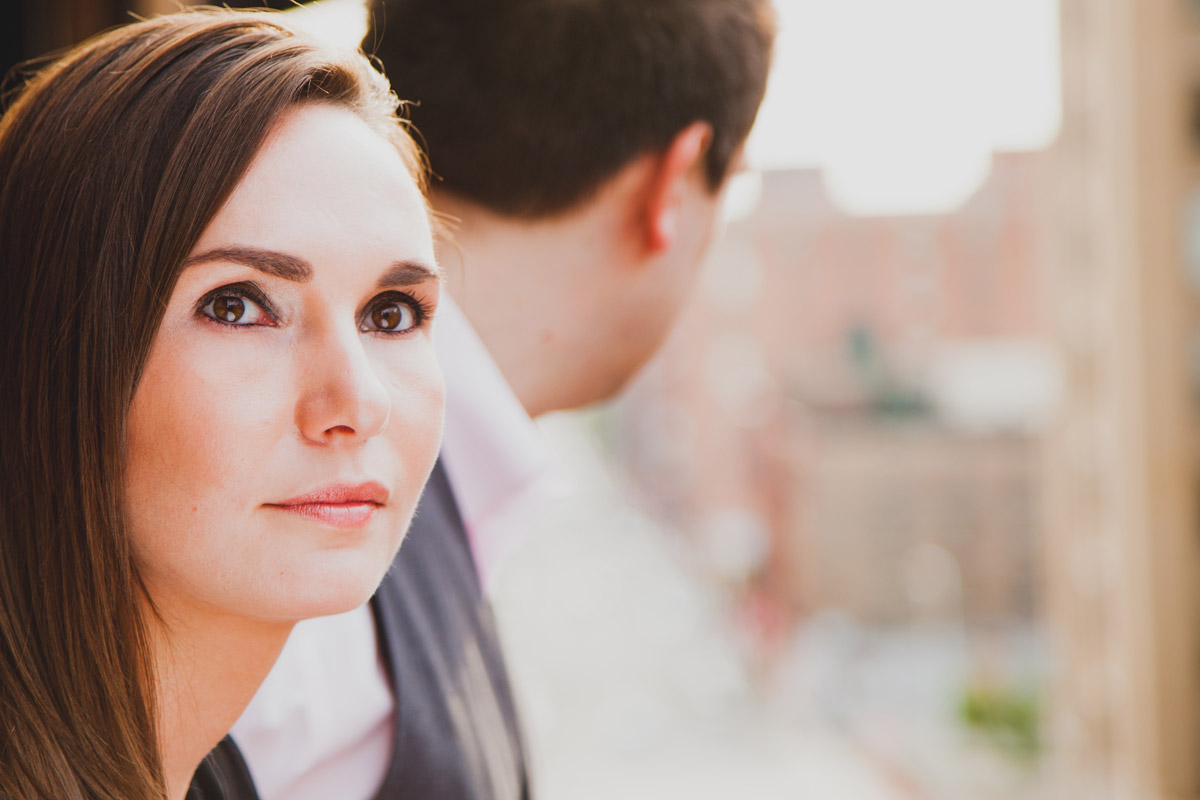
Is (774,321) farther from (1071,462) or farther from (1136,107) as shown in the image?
(1136,107)

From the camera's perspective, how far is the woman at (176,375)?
529 mm

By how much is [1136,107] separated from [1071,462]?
659cm

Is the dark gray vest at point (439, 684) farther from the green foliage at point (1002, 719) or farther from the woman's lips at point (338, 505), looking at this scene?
the green foliage at point (1002, 719)

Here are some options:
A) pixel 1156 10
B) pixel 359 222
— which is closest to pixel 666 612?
pixel 1156 10

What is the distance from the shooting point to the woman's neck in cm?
59

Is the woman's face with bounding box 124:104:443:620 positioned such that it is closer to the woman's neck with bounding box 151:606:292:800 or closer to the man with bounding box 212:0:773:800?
the woman's neck with bounding box 151:606:292:800

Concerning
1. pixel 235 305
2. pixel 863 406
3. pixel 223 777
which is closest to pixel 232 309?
pixel 235 305

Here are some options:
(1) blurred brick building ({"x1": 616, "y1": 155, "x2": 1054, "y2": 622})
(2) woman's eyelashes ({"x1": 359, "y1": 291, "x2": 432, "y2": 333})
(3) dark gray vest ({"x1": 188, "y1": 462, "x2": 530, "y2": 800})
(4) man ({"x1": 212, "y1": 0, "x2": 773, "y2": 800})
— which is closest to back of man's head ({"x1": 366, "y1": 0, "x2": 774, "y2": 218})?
(4) man ({"x1": 212, "y1": 0, "x2": 773, "y2": 800})

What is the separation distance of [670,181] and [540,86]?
133 millimetres

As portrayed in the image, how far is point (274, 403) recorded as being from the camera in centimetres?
53

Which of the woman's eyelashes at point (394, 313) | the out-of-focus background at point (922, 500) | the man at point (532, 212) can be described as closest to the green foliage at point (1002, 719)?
the out-of-focus background at point (922, 500)

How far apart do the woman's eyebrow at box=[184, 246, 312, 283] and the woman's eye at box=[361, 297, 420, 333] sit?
6cm

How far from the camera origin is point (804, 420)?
29328 millimetres

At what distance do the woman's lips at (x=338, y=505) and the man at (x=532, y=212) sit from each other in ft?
0.92
